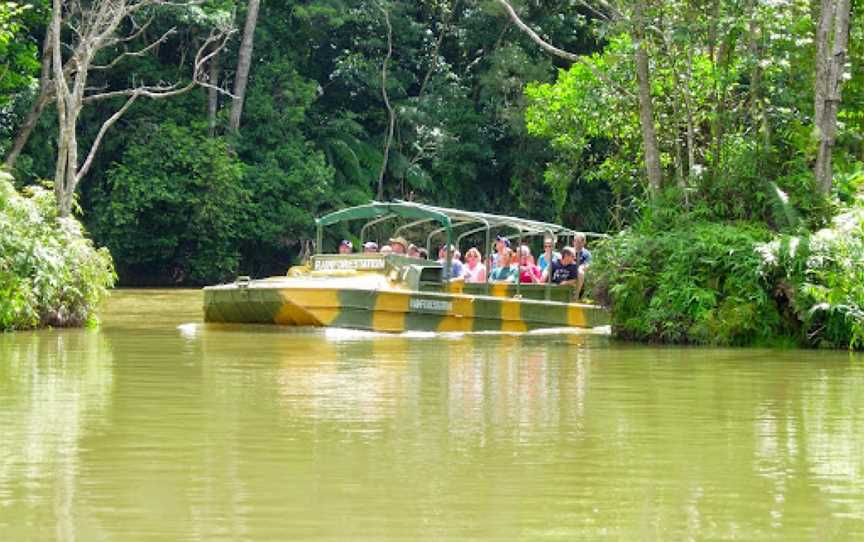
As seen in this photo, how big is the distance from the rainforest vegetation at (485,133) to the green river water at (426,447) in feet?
9.99

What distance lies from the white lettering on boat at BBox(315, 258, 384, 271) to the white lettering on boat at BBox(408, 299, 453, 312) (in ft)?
3.82

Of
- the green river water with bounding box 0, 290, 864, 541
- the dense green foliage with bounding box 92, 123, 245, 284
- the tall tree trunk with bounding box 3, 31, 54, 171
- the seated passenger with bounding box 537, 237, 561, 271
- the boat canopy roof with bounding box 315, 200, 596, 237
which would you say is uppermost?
the tall tree trunk with bounding box 3, 31, 54, 171

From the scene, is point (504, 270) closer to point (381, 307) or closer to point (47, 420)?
point (381, 307)

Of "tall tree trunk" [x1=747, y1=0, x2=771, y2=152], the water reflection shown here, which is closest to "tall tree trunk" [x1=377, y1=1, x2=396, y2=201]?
"tall tree trunk" [x1=747, y1=0, x2=771, y2=152]

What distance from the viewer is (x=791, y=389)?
48.3ft

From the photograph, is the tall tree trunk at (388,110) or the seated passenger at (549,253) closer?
the seated passenger at (549,253)

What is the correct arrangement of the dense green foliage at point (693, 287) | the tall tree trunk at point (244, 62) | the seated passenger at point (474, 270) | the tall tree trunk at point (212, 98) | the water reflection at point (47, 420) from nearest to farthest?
the water reflection at point (47, 420) < the dense green foliage at point (693, 287) < the seated passenger at point (474, 270) < the tall tree trunk at point (244, 62) < the tall tree trunk at point (212, 98)

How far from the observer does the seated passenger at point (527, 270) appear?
2584cm

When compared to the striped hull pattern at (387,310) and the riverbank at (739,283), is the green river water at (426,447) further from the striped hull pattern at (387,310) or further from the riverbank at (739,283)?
the striped hull pattern at (387,310)

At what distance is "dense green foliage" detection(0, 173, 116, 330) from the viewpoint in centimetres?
2206

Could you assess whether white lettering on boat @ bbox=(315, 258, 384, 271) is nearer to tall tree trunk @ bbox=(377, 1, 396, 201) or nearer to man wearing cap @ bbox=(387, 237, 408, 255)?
man wearing cap @ bbox=(387, 237, 408, 255)

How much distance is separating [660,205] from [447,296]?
3.14 meters

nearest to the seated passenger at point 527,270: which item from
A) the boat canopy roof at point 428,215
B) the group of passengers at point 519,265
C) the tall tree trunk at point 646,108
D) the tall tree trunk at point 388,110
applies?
the group of passengers at point 519,265

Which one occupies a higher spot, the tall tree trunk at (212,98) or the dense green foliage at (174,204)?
the tall tree trunk at (212,98)
